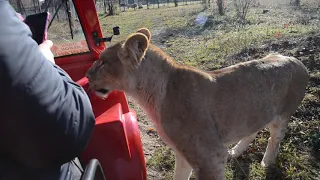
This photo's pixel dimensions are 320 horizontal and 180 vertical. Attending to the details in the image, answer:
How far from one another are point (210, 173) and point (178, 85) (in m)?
0.87

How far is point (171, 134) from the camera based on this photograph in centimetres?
301

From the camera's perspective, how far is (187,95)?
9.98 feet

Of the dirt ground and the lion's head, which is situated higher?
the lion's head

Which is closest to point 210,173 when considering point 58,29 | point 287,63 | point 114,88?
point 114,88

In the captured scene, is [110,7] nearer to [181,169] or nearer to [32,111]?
[181,169]

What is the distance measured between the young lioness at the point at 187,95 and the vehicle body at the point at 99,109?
20 cm

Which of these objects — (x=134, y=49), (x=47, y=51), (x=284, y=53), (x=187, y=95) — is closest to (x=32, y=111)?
(x=47, y=51)

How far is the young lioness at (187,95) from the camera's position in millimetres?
2973

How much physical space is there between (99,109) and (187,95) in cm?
83

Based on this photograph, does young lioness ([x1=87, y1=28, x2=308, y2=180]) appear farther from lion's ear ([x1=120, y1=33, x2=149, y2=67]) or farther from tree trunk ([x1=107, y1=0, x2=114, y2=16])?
tree trunk ([x1=107, y1=0, x2=114, y2=16])

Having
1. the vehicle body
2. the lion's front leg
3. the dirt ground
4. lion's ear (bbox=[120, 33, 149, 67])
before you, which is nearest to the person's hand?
the vehicle body

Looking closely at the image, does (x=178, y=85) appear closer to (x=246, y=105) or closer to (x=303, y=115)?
(x=246, y=105)

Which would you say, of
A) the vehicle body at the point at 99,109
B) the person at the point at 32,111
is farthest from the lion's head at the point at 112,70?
the person at the point at 32,111

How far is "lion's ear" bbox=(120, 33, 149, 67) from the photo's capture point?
2.75 meters
